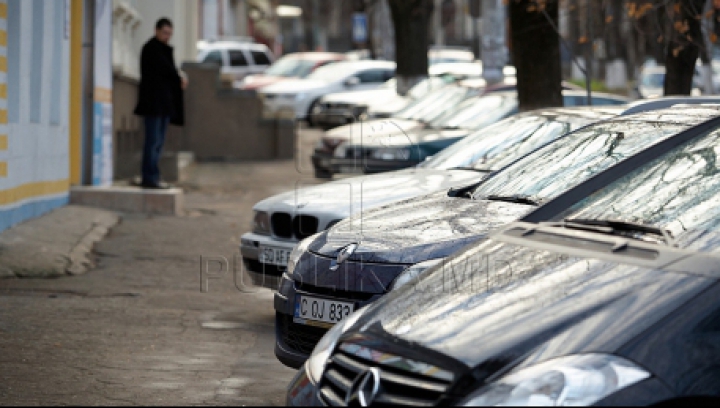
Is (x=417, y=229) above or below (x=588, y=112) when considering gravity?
below

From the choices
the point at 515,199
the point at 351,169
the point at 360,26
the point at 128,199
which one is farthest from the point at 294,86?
the point at 515,199

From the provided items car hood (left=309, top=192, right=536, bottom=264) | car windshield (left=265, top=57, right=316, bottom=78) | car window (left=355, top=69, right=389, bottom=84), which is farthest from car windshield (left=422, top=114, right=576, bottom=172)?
car windshield (left=265, top=57, right=316, bottom=78)

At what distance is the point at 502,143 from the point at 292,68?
26217 millimetres

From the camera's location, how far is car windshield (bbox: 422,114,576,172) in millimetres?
8922

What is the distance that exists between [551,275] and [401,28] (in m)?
21.4

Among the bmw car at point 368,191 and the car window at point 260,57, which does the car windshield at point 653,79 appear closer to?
the car window at point 260,57

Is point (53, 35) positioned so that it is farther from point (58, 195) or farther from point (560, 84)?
point (560, 84)

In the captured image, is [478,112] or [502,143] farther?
[478,112]

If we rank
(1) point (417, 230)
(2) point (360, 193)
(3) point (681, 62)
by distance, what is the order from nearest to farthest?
(1) point (417, 230)
(2) point (360, 193)
(3) point (681, 62)

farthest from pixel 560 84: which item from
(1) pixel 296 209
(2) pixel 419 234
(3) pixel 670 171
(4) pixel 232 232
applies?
(3) pixel 670 171

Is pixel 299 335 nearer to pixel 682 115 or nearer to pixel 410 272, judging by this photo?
pixel 410 272

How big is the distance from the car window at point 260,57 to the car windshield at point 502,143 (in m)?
24.7

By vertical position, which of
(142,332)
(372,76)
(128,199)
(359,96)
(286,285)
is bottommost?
(142,332)

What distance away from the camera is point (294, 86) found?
30953mm
